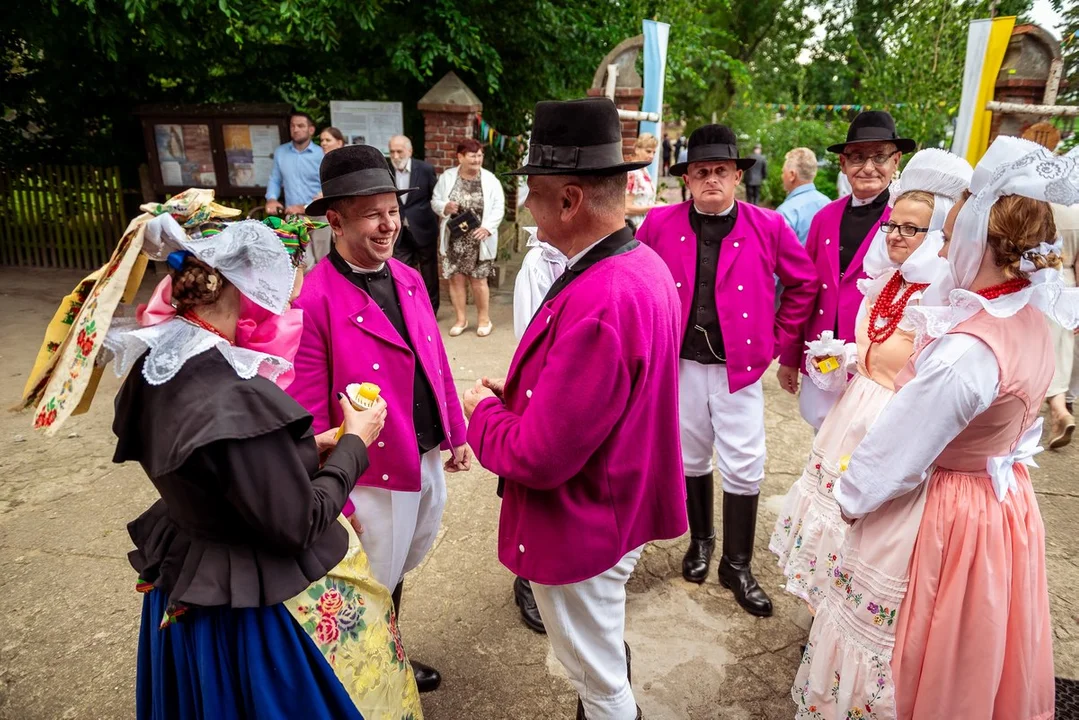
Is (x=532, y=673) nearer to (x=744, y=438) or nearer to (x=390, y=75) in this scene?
(x=744, y=438)

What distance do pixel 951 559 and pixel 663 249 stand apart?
187 centimetres

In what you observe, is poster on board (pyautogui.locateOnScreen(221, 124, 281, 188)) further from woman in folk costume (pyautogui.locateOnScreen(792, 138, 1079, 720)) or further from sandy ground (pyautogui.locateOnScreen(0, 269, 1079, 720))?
woman in folk costume (pyautogui.locateOnScreen(792, 138, 1079, 720))

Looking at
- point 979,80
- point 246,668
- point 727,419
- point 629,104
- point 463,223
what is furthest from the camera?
point 979,80

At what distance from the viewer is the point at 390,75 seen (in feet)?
30.0

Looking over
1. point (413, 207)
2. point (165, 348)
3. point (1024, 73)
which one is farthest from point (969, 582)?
point (1024, 73)

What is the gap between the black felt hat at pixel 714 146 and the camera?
3297mm

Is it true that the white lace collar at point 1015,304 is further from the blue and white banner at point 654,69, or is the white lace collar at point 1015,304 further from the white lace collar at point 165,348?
the blue and white banner at point 654,69

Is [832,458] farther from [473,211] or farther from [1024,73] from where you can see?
→ [1024,73]

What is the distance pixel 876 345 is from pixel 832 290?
809mm

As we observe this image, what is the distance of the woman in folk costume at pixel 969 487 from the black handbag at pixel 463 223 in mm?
5504

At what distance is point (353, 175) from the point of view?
95.9 inches

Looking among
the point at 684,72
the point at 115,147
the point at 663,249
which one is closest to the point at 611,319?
the point at 663,249

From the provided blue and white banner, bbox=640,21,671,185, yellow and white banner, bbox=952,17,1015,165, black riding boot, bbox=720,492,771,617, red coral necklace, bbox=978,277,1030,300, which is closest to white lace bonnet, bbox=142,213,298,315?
red coral necklace, bbox=978,277,1030,300

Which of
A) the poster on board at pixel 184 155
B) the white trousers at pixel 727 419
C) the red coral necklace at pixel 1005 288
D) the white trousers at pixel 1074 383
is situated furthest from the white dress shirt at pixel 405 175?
the red coral necklace at pixel 1005 288
